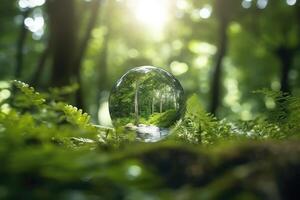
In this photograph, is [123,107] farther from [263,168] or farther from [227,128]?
[263,168]

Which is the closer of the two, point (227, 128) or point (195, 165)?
point (195, 165)

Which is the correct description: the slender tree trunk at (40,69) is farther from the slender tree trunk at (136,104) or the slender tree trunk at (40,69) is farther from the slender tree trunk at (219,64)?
the slender tree trunk at (136,104)

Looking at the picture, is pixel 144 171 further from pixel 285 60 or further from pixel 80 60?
pixel 285 60

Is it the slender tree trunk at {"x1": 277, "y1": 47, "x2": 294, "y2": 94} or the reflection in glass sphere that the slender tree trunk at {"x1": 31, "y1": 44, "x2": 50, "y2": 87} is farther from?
the reflection in glass sphere

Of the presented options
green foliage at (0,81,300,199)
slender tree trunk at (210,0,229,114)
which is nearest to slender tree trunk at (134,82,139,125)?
green foliage at (0,81,300,199)

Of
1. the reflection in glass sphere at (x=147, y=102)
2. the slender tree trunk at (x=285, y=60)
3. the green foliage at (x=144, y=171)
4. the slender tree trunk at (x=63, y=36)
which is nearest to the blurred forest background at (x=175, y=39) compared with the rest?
the slender tree trunk at (x=285, y=60)

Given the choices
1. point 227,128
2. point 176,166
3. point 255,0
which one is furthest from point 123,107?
point 255,0
